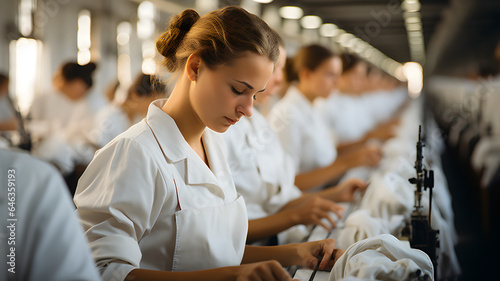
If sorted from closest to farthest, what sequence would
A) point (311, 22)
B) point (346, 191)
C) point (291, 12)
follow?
point (346, 191), point (291, 12), point (311, 22)

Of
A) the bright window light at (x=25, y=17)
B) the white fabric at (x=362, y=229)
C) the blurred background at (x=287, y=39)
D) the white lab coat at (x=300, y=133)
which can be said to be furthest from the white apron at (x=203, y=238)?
the bright window light at (x=25, y=17)

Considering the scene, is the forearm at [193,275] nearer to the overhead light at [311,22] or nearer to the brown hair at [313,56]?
the brown hair at [313,56]

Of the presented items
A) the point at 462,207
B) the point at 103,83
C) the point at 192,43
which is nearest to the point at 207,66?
the point at 192,43

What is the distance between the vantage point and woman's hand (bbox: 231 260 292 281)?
886mm

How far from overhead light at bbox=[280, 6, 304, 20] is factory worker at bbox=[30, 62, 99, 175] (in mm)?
2818

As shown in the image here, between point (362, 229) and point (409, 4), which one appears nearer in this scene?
point (362, 229)

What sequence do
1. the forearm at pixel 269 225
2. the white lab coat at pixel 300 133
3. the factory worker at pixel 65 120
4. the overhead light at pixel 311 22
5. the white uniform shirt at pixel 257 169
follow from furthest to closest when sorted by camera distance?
the overhead light at pixel 311 22 < the factory worker at pixel 65 120 < the white lab coat at pixel 300 133 < the white uniform shirt at pixel 257 169 < the forearm at pixel 269 225

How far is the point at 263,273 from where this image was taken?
2.93 feet

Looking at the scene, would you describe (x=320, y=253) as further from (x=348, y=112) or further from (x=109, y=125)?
(x=348, y=112)

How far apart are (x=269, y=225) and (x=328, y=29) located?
A: 24.0 feet

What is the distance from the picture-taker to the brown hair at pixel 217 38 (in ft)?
3.44

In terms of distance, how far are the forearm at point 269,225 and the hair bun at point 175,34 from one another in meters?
0.63

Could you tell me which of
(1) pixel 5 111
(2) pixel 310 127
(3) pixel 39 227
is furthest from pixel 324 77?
(1) pixel 5 111

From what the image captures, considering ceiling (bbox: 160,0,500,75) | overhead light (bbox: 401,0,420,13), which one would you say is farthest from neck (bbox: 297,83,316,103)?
overhead light (bbox: 401,0,420,13)
